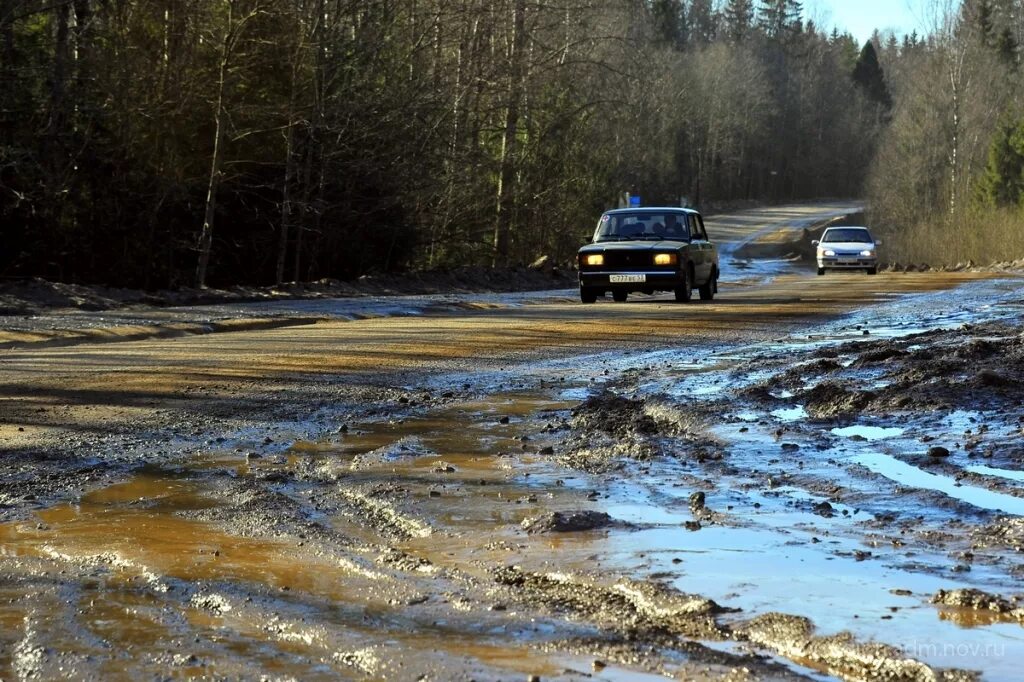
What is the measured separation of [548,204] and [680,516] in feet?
119

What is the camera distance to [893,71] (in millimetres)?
182750

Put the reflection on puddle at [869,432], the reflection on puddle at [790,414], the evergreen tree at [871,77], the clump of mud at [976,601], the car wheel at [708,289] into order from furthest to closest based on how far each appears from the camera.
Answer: the evergreen tree at [871,77] < the car wheel at [708,289] < the reflection on puddle at [790,414] < the reflection on puddle at [869,432] < the clump of mud at [976,601]

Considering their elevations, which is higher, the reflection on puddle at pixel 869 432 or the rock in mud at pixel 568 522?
the reflection on puddle at pixel 869 432

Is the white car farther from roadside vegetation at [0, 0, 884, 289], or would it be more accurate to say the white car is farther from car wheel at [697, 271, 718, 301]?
car wheel at [697, 271, 718, 301]

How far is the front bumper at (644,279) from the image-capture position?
25.0 m

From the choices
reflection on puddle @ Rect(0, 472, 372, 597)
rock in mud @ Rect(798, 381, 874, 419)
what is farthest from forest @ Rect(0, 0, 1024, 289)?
reflection on puddle @ Rect(0, 472, 372, 597)

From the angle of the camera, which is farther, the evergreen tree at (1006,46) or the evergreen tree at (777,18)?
the evergreen tree at (777,18)

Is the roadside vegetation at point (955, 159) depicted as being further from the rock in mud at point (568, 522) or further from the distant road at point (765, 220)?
the rock in mud at point (568, 522)

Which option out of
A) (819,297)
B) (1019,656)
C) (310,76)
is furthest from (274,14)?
(1019,656)

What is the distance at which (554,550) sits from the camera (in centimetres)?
557

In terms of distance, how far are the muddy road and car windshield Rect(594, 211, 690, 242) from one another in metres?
12.3

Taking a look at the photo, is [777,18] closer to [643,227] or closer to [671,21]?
[671,21]

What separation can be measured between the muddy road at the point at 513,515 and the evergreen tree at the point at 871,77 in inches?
6466

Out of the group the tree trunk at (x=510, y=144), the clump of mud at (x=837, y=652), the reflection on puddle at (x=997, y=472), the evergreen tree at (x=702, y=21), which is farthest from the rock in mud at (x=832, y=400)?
the evergreen tree at (x=702, y=21)
